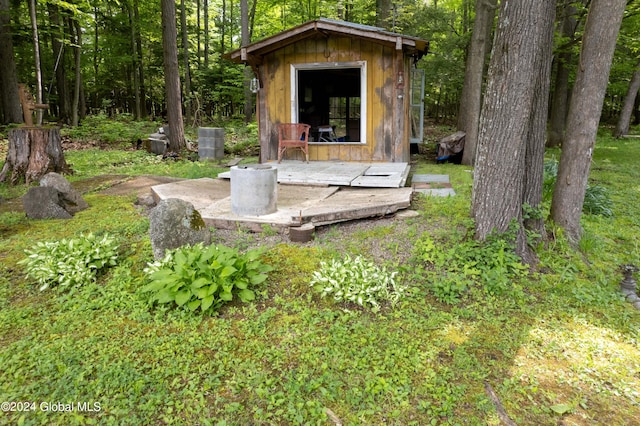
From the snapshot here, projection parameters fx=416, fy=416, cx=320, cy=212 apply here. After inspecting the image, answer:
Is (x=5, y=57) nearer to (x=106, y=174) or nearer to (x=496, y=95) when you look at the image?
→ (x=106, y=174)

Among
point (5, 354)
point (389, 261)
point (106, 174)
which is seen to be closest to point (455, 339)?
point (389, 261)

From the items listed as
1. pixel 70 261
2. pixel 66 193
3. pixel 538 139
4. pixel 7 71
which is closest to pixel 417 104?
pixel 538 139

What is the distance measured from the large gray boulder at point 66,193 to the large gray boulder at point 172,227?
226cm

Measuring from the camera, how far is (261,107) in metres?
8.13

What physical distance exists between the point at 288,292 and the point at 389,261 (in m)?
0.96

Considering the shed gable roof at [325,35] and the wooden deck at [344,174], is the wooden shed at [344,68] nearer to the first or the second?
the shed gable roof at [325,35]

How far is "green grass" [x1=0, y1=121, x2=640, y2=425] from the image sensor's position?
208 centimetres

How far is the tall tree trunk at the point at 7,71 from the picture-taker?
1143 cm

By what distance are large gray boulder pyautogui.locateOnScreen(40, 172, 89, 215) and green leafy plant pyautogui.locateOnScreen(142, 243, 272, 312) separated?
268 cm

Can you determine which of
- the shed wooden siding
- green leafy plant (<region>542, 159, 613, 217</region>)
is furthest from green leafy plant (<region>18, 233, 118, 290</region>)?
the shed wooden siding

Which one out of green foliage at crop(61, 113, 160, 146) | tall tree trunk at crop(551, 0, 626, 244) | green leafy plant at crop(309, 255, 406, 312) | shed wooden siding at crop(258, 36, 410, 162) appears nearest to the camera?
green leafy plant at crop(309, 255, 406, 312)

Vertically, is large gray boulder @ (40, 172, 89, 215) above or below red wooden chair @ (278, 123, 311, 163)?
below

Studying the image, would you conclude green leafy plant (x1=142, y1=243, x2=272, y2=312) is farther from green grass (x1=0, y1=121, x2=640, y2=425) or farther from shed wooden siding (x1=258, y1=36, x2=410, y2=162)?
shed wooden siding (x1=258, y1=36, x2=410, y2=162)

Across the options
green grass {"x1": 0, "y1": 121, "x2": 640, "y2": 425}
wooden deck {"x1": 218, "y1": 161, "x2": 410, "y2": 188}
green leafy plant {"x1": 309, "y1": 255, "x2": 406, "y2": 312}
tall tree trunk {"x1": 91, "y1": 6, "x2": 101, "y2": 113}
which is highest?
tall tree trunk {"x1": 91, "y1": 6, "x2": 101, "y2": 113}
